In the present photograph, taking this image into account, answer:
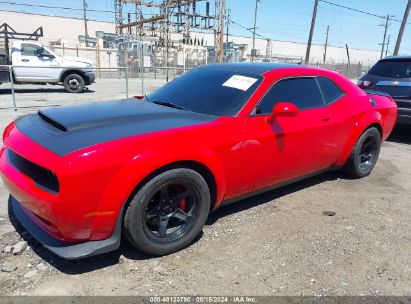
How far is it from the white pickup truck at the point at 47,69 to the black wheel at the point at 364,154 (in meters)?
12.2

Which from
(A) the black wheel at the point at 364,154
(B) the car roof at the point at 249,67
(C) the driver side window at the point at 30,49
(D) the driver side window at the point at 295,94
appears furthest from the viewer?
(C) the driver side window at the point at 30,49

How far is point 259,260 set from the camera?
9.95 feet

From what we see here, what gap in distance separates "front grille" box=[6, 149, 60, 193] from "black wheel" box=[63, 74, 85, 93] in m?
12.9

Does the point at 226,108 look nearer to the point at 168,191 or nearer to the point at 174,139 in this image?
the point at 174,139

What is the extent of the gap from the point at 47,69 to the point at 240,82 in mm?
13200

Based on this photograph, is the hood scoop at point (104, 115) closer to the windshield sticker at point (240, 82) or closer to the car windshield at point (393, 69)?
the windshield sticker at point (240, 82)

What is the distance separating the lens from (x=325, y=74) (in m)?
4.44

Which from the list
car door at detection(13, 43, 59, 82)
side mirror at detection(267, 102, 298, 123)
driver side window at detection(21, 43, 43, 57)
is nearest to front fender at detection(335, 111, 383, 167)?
side mirror at detection(267, 102, 298, 123)

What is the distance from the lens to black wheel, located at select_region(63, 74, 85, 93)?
49.4 feet

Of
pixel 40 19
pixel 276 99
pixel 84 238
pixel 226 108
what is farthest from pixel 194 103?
pixel 40 19

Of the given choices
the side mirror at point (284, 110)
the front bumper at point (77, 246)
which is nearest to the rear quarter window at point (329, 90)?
the side mirror at point (284, 110)

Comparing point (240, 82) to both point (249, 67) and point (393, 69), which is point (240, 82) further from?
point (393, 69)

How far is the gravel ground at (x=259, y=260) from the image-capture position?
267 cm

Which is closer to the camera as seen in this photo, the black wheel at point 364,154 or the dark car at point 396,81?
the black wheel at point 364,154
